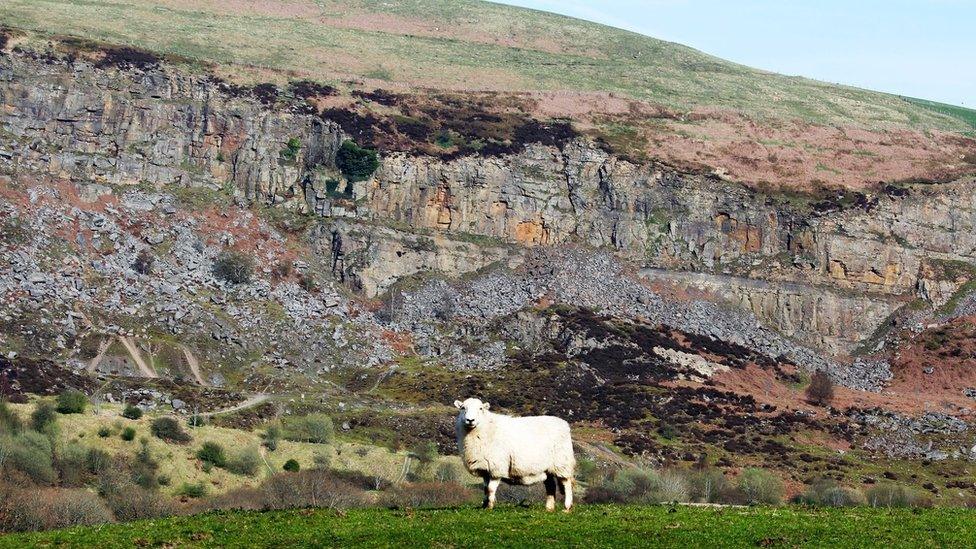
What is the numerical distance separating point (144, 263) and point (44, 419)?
35.7 meters

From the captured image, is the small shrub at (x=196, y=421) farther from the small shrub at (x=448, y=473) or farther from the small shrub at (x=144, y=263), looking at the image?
the small shrub at (x=144, y=263)

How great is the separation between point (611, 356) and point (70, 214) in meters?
49.4

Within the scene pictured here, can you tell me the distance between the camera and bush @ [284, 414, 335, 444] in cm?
8712

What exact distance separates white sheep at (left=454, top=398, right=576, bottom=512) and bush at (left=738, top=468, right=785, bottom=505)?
1592 inches

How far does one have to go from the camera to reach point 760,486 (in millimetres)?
80812

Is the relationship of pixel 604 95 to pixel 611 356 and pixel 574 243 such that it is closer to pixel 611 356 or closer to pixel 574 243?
pixel 574 243

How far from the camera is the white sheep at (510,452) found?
109ft

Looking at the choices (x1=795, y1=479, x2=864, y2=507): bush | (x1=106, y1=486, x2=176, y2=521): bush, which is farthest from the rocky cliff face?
(x1=106, y1=486, x2=176, y2=521): bush

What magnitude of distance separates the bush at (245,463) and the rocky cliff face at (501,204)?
44101 mm

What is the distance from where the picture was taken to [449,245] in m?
130

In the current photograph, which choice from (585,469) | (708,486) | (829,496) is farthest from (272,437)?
(829,496)

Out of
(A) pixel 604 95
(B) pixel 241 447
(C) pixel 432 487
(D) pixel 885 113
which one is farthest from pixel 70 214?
(D) pixel 885 113

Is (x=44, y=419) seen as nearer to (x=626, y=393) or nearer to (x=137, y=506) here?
(x=137, y=506)

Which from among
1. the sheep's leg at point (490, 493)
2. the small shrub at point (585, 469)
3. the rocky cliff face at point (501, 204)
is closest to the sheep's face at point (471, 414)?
the sheep's leg at point (490, 493)
